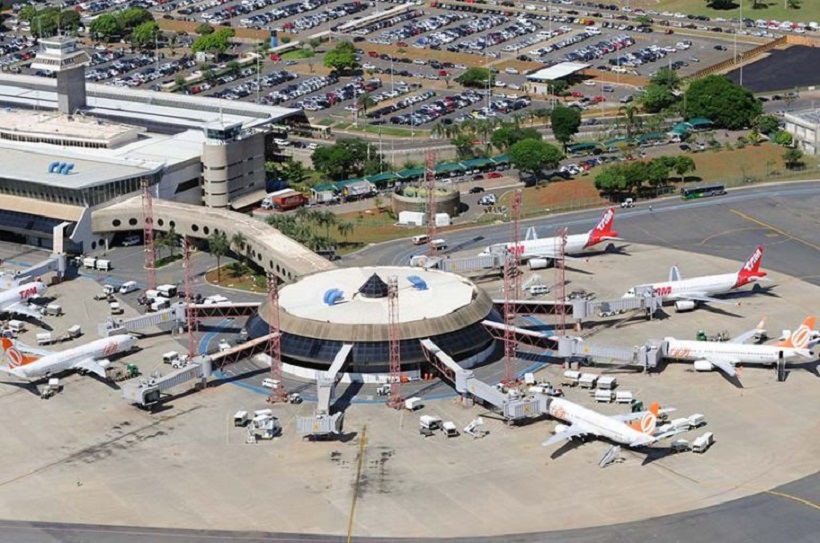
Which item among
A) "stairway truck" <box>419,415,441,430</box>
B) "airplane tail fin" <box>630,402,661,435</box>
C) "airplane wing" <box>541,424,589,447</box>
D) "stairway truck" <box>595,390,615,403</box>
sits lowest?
"stairway truck" <box>419,415,441,430</box>

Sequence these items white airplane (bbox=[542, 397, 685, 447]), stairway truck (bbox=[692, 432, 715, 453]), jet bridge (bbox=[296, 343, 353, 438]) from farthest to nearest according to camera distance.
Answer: jet bridge (bbox=[296, 343, 353, 438]) < stairway truck (bbox=[692, 432, 715, 453]) < white airplane (bbox=[542, 397, 685, 447])

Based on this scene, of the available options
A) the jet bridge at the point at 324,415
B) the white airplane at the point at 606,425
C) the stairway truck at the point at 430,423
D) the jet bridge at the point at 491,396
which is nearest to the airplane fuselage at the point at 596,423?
the white airplane at the point at 606,425

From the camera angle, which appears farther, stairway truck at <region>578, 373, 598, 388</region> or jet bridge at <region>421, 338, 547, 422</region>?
stairway truck at <region>578, 373, 598, 388</region>

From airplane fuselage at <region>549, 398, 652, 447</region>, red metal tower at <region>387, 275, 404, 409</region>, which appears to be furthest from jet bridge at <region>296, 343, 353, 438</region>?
airplane fuselage at <region>549, 398, 652, 447</region>

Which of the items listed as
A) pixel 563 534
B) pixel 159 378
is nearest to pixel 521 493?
pixel 563 534

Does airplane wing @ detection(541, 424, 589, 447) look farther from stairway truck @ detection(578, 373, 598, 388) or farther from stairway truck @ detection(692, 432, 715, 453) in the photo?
stairway truck @ detection(578, 373, 598, 388)

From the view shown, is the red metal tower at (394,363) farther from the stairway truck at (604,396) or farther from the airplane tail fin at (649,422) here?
the airplane tail fin at (649,422)

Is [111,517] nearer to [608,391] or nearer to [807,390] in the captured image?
[608,391]
